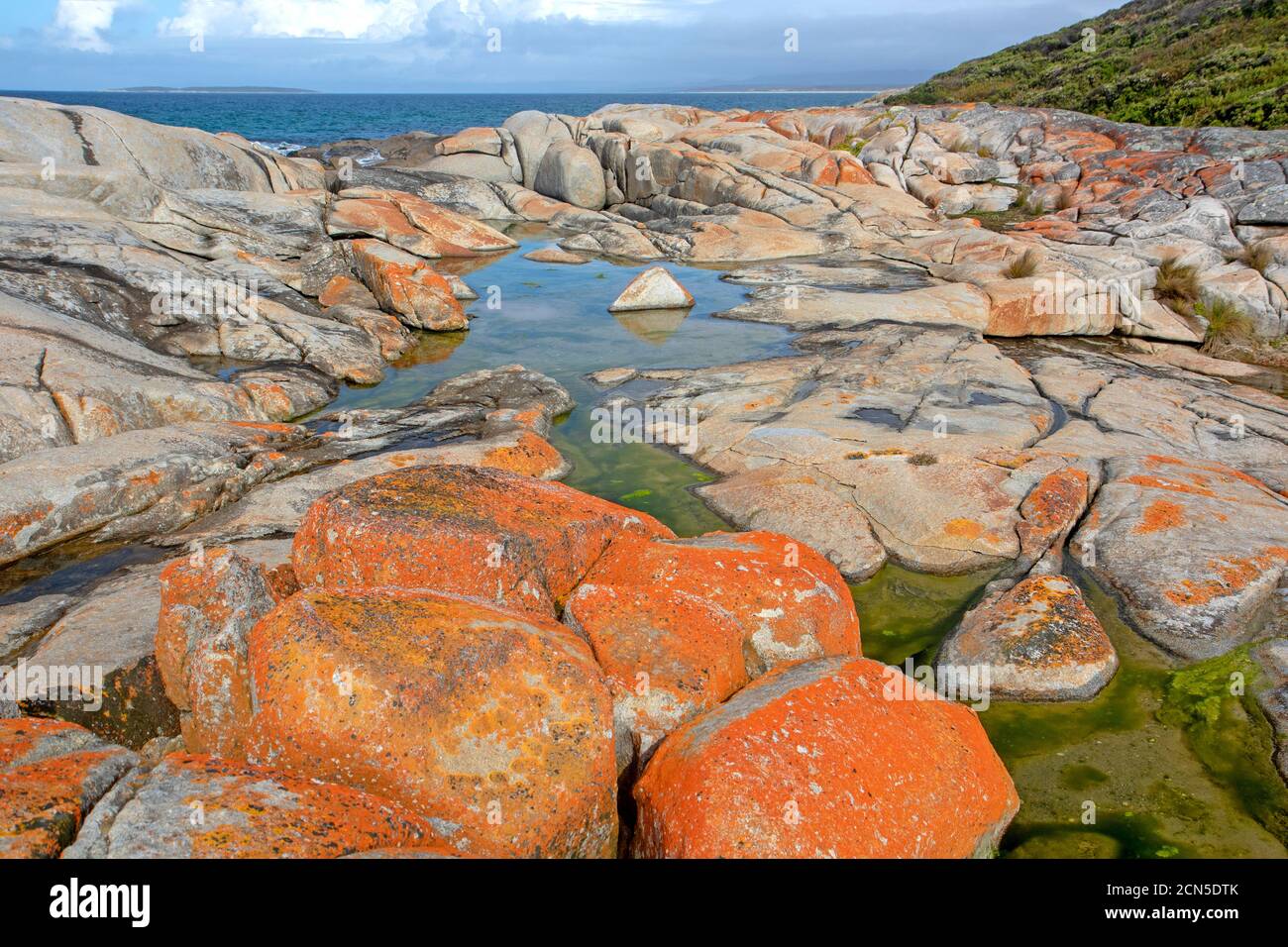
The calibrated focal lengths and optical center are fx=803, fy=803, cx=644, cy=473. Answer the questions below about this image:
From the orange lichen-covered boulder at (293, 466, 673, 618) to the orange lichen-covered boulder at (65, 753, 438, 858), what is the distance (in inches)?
56.9

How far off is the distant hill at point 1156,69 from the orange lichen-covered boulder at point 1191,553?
77.3 feet

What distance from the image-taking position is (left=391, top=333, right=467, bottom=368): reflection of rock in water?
1375 cm

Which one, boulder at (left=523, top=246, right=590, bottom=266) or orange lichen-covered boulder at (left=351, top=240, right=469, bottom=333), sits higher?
boulder at (left=523, top=246, right=590, bottom=266)

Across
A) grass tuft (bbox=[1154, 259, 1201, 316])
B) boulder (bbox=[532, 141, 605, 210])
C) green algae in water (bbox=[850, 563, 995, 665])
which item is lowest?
green algae in water (bbox=[850, 563, 995, 665])

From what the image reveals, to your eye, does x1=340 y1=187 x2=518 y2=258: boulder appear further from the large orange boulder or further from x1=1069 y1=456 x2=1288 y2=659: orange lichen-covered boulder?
x1=1069 y1=456 x2=1288 y2=659: orange lichen-covered boulder

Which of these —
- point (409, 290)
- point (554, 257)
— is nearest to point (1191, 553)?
point (409, 290)

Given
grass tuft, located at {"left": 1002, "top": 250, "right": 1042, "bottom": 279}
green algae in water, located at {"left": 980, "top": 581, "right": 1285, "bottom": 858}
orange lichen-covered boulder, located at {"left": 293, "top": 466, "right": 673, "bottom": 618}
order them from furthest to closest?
grass tuft, located at {"left": 1002, "top": 250, "right": 1042, "bottom": 279} → orange lichen-covered boulder, located at {"left": 293, "top": 466, "right": 673, "bottom": 618} → green algae in water, located at {"left": 980, "top": 581, "right": 1285, "bottom": 858}

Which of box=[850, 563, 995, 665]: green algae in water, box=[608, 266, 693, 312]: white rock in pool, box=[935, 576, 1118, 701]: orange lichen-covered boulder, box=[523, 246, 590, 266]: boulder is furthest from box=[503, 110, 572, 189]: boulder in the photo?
box=[935, 576, 1118, 701]: orange lichen-covered boulder

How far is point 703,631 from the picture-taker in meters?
5.09

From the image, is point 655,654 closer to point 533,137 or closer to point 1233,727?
point 1233,727

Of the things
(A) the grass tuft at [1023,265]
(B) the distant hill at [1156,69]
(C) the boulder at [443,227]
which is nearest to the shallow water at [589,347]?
(C) the boulder at [443,227]

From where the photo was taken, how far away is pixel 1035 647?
19.4 ft

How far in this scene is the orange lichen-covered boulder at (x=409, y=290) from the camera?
15117mm

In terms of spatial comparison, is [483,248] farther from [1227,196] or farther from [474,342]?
[1227,196]
